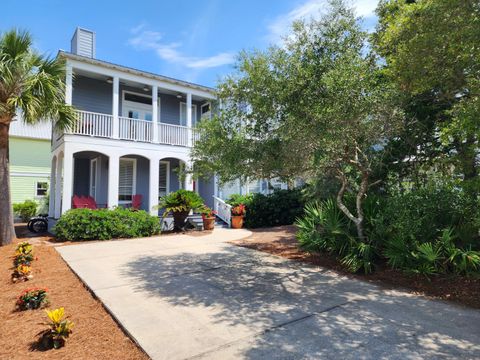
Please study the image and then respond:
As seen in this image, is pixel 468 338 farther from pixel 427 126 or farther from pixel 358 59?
pixel 427 126

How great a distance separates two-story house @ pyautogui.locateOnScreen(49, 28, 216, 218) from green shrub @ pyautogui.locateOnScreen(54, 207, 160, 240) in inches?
56.7

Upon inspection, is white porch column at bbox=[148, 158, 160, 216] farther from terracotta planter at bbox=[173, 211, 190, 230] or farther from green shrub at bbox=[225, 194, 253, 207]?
green shrub at bbox=[225, 194, 253, 207]

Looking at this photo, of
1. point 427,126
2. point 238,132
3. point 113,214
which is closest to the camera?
point 238,132

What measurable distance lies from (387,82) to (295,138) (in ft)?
6.30

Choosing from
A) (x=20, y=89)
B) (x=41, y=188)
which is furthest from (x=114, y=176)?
(x=41, y=188)

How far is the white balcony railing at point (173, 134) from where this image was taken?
14.8 m

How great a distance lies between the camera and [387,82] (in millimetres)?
A: 5891

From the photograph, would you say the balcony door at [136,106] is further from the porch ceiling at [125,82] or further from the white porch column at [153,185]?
the white porch column at [153,185]

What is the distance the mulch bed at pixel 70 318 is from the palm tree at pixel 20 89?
394cm

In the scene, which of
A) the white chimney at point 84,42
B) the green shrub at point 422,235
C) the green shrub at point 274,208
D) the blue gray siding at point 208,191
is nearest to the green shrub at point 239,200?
the green shrub at point 274,208

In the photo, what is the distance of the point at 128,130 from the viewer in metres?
13.8

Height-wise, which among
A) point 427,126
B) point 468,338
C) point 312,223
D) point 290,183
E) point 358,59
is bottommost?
point 468,338

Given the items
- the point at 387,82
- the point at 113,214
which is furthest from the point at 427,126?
the point at 113,214

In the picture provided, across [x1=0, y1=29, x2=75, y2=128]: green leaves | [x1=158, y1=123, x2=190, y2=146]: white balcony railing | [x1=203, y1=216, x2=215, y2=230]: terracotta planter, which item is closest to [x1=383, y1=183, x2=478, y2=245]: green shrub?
[x1=203, y1=216, x2=215, y2=230]: terracotta planter
